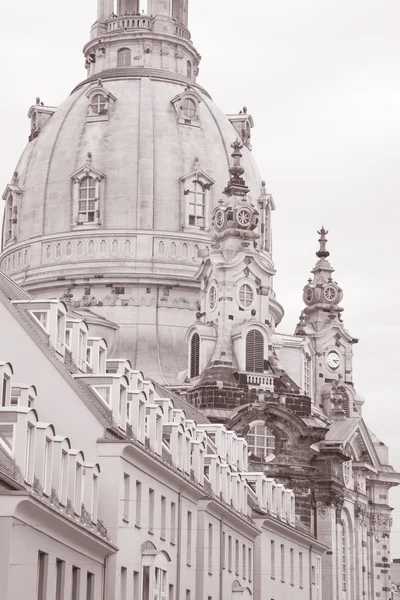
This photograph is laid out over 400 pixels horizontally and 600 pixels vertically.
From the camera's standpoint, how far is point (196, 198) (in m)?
131

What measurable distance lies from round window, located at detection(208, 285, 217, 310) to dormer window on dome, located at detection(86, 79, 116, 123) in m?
20.2

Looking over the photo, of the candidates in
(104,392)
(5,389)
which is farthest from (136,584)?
(5,389)

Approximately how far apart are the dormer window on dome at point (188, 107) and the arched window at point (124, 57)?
687 centimetres

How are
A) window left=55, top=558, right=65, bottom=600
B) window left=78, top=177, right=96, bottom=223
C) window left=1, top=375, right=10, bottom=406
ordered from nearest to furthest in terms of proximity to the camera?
window left=55, top=558, right=65, bottom=600, window left=1, top=375, right=10, bottom=406, window left=78, top=177, right=96, bottom=223

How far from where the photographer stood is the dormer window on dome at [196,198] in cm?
12988

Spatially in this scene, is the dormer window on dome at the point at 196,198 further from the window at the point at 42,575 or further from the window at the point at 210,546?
the window at the point at 42,575

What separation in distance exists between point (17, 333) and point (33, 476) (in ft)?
35.7

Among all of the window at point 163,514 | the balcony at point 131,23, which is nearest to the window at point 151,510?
→ the window at point 163,514

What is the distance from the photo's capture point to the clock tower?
5423 inches

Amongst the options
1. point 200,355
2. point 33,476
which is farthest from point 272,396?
point 33,476

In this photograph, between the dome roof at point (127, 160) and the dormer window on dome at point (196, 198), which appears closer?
the dome roof at point (127, 160)

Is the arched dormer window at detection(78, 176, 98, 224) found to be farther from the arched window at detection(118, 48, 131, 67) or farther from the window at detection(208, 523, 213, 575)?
the window at detection(208, 523, 213, 575)

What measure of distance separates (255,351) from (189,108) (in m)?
26.0

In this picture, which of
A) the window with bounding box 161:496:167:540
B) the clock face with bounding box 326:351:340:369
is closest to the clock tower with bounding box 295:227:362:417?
Result: the clock face with bounding box 326:351:340:369
